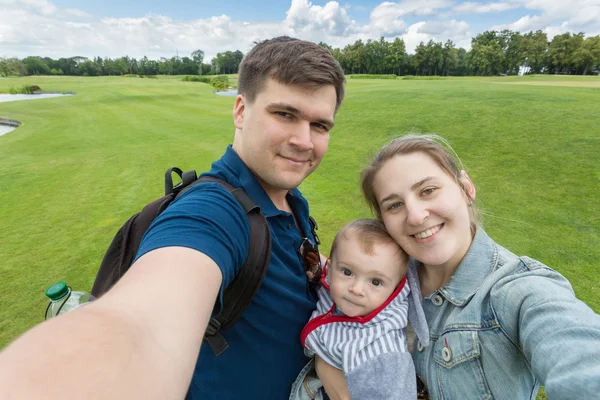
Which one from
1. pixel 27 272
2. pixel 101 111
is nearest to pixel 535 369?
pixel 27 272

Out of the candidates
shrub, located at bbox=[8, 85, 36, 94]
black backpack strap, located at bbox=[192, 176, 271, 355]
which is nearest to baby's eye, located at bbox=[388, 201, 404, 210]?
black backpack strap, located at bbox=[192, 176, 271, 355]

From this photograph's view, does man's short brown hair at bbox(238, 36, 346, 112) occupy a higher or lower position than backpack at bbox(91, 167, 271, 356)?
higher

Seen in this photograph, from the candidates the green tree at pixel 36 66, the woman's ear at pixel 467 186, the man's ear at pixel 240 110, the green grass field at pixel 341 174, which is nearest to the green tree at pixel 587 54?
the green grass field at pixel 341 174

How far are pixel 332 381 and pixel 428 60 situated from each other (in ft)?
233

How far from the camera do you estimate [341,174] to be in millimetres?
7328

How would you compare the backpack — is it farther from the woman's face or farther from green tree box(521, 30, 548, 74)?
green tree box(521, 30, 548, 74)

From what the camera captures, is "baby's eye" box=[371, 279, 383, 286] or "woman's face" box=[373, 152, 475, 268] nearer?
"woman's face" box=[373, 152, 475, 268]

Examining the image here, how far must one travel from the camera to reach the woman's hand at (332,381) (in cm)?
148

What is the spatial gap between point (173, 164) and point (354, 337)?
26.2 ft

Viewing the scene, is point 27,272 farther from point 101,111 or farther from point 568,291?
point 101,111

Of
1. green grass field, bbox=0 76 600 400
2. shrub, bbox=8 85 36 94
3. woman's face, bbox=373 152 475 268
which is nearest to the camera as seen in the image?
woman's face, bbox=373 152 475 268

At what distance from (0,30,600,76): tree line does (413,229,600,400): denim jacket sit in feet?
170

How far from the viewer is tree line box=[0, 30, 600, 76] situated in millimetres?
48969

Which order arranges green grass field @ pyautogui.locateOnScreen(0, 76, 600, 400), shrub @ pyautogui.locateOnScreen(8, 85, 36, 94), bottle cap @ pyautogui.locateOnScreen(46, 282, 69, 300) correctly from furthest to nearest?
shrub @ pyautogui.locateOnScreen(8, 85, 36, 94) < green grass field @ pyautogui.locateOnScreen(0, 76, 600, 400) < bottle cap @ pyautogui.locateOnScreen(46, 282, 69, 300)
